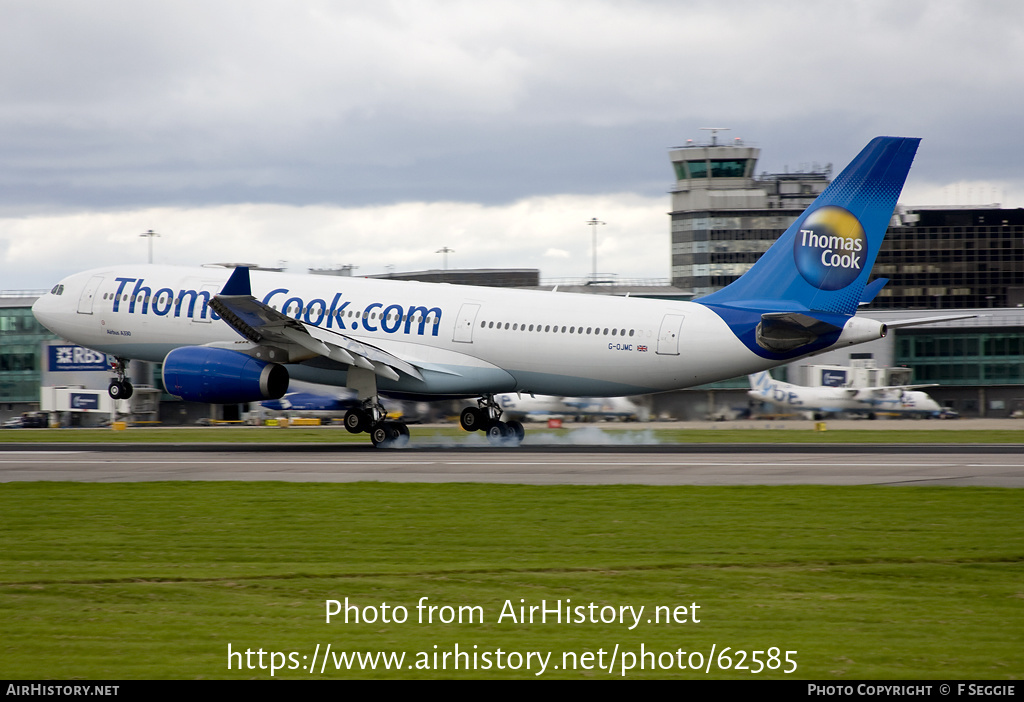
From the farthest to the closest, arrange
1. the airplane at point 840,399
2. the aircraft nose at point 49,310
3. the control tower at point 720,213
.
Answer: the control tower at point 720,213
the airplane at point 840,399
the aircraft nose at point 49,310

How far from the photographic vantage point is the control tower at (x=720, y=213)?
135625mm

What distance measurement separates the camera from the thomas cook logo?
33.8 metres

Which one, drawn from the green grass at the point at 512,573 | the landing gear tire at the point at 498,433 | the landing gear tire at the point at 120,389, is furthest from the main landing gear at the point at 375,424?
the green grass at the point at 512,573

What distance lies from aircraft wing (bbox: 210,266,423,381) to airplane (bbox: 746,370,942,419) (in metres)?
47.9

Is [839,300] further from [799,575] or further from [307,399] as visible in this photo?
[307,399]

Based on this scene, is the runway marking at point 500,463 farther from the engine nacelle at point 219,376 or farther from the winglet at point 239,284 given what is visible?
the winglet at point 239,284

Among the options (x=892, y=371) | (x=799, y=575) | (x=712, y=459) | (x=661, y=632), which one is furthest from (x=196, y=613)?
(x=892, y=371)

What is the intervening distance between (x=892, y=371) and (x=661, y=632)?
281 ft

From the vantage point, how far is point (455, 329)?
123ft

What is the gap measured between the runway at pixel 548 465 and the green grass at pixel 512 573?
8.27 ft

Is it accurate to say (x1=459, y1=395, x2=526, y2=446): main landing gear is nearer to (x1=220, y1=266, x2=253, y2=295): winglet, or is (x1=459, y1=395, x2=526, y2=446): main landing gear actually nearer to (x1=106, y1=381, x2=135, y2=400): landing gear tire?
(x1=220, y1=266, x2=253, y2=295): winglet

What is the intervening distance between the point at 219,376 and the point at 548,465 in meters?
11.7

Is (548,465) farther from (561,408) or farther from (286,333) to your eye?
(561,408)

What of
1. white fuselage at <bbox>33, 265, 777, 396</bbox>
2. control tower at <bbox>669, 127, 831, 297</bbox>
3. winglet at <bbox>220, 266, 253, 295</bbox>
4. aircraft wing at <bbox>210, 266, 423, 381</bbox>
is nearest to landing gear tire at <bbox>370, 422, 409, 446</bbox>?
white fuselage at <bbox>33, 265, 777, 396</bbox>
